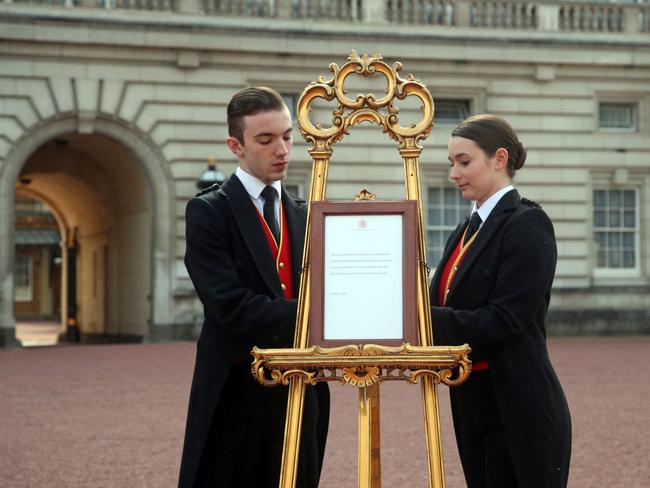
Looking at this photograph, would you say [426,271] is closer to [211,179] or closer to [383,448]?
[383,448]

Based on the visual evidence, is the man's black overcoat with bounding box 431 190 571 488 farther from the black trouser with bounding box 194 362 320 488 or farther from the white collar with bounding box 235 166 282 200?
the white collar with bounding box 235 166 282 200

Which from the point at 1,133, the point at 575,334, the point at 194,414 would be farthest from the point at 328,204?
the point at 575,334

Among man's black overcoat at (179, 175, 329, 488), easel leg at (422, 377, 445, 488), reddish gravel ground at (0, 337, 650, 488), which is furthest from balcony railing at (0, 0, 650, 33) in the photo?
easel leg at (422, 377, 445, 488)

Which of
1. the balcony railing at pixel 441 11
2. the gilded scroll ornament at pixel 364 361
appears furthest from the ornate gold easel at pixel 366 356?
the balcony railing at pixel 441 11

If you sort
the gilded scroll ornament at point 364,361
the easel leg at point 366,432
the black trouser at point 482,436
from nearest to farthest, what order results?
the gilded scroll ornament at point 364,361
the easel leg at point 366,432
the black trouser at point 482,436

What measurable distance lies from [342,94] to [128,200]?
61.0 feet

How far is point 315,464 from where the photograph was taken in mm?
4152

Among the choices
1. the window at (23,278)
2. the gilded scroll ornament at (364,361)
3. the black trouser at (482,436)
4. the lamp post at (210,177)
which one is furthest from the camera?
the window at (23,278)

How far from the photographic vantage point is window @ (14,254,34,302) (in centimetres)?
4766

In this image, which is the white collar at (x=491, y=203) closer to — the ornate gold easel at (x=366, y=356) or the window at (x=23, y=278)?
the ornate gold easel at (x=366, y=356)

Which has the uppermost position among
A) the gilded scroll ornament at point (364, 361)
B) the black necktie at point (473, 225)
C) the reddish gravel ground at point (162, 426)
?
the black necktie at point (473, 225)

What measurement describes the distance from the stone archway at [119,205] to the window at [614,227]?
7855mm

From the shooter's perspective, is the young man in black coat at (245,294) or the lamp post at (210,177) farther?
the lamp post at (210,177)

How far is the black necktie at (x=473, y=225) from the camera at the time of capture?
421 centimetres
